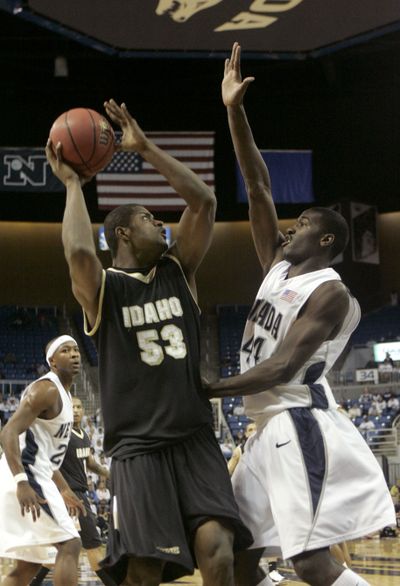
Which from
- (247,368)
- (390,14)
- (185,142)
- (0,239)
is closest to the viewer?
(247,368)

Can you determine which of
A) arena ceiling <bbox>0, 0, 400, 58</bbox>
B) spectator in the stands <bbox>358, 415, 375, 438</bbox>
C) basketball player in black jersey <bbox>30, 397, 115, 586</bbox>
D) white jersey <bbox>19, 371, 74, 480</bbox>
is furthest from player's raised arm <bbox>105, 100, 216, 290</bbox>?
spectator in the stands <bbox>358, 415, 375, 438</bbox>

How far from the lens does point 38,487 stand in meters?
6.27

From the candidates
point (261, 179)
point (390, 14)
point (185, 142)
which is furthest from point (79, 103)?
point (261, 179)

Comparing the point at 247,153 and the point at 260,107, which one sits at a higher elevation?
the point at 260,107

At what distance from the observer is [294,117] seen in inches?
1012

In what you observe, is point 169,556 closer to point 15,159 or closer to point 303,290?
point 303,290

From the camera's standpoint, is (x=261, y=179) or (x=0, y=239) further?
(x=0, y=239)

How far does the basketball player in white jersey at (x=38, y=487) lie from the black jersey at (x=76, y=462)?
1598 mm

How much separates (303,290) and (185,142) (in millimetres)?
19351

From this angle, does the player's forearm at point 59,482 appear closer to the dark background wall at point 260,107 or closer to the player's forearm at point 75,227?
the player's forearm at point 75,227

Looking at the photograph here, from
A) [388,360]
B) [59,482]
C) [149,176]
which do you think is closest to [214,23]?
[149,176]

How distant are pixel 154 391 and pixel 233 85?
5.53 feet

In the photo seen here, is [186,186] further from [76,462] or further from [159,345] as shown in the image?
[76,462]

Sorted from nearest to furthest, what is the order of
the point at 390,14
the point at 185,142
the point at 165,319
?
the point at 165,319 < the point at 390,14 < the point at 185,142
